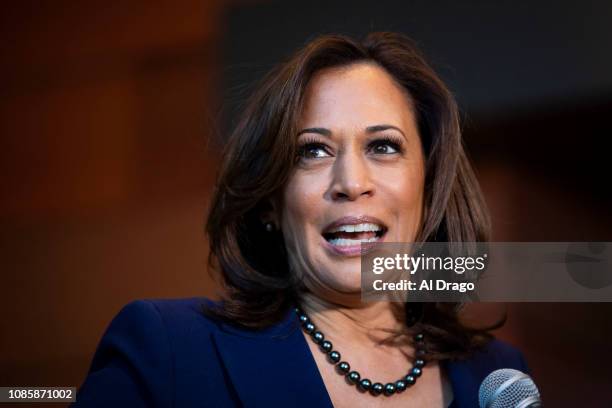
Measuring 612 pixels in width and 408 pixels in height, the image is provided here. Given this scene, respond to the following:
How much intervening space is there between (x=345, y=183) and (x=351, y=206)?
0.05 metres

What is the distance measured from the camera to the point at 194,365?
150cm

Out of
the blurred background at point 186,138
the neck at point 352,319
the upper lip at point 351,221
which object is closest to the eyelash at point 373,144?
the upper lip at point 351,221

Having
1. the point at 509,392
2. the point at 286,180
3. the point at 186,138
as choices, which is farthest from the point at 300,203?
the point at 186,138

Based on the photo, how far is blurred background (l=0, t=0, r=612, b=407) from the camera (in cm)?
235

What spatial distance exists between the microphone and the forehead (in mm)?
641

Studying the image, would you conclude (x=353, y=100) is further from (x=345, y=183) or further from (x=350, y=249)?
(x=350, y=249)

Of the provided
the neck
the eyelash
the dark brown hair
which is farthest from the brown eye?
the neck

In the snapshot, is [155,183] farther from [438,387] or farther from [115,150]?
[438,387]

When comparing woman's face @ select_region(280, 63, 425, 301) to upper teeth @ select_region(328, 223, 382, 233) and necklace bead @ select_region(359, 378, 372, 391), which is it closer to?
upper teeth @ select_region(328, 223, 382, 233)

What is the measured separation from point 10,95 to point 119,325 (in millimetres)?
1094

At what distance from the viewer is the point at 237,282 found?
1732 millimetres

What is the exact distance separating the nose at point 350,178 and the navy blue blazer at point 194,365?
29 cm

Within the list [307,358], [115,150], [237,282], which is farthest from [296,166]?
[115,150]

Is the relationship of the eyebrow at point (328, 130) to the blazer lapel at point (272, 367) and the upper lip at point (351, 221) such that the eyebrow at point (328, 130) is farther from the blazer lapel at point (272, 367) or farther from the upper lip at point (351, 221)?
the blazer lapel at point (272, 367)
